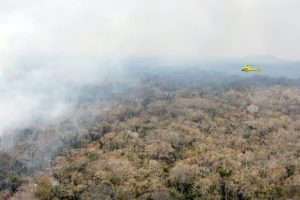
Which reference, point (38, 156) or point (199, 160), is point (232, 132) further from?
point (38, 156)

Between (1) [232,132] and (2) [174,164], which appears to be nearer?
(2) [174,164]

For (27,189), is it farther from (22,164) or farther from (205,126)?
(205,126)

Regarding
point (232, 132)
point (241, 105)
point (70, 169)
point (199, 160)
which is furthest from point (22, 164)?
point (241, 105)

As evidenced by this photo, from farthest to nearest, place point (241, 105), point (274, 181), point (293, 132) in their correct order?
point (241, 105) < point (293, 132) < point (274, 181)

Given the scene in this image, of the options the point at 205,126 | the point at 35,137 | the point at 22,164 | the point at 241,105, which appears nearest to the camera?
the point at 22,164

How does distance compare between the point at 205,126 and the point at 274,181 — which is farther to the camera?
the point at 205,126

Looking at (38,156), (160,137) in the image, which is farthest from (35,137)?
(160,137)
